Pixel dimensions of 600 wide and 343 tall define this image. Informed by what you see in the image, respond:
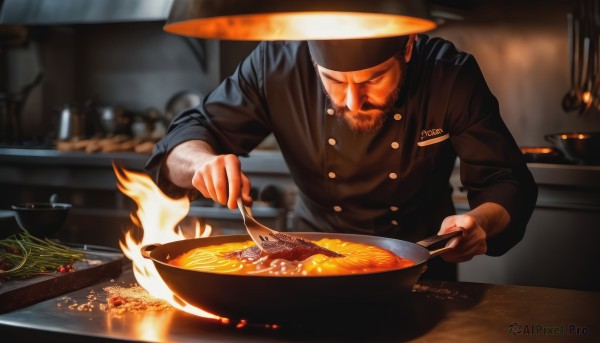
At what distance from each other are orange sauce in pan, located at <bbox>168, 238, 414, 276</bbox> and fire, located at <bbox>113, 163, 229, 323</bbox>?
9cm

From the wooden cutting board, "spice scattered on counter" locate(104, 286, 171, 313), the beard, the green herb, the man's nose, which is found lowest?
"spice scattered on counter" locate(104, 286, 171, 313)

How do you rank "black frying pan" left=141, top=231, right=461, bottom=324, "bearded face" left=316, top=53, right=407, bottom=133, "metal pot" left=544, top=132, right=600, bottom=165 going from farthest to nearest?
1. "metal pot" left=544, top=132, right=600, bottom=165
2. "bearded face" left=316, top=53, right=407, bottom=133
3. "black frying pan" left=141, top=231, right=461, bottom=324

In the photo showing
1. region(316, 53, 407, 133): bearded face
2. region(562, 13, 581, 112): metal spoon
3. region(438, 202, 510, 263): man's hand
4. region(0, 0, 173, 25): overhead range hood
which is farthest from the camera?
region(0, 0, 173, 25): overhead range hood

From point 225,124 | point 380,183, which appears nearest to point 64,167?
point 225,124

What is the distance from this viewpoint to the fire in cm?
161

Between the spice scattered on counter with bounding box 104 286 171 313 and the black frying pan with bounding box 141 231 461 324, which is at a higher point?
the black frying pan with bounding box 141 231 461 324

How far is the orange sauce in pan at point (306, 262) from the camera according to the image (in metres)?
1.33

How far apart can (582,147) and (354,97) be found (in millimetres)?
1908

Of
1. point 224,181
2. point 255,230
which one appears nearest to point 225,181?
point 224,181

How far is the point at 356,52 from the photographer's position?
1632 millimetres

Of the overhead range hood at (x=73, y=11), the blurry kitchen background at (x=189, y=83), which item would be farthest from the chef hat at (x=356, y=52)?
the overhead range hood at (x=73, y=11)

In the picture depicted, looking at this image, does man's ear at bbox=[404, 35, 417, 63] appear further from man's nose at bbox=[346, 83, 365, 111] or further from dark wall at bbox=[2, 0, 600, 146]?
dark wall at bbox=[2, 0, 600, 146]

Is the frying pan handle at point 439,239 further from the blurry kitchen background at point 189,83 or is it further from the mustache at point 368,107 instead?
the blurry kitchen background at point 189,83

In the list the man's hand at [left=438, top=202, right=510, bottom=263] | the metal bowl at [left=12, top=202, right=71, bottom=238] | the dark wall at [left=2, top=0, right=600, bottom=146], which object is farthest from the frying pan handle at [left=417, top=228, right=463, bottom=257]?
the dark wall at [left=2, top=0, right=600, bottom=146]
